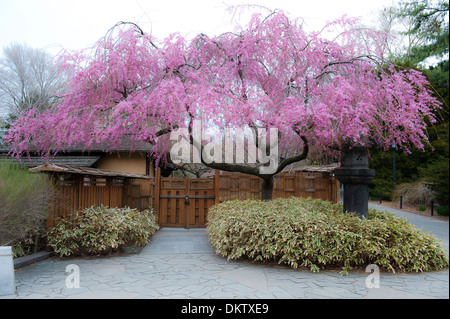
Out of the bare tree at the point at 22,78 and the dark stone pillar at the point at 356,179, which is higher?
the bare tree at the point at 22,78

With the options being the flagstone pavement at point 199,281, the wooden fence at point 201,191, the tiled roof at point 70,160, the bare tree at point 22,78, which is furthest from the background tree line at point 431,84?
the bare tree at point 22,78

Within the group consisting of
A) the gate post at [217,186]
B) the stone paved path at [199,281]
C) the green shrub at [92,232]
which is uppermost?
the gate post at [217,186]

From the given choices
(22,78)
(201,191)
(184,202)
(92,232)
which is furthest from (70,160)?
(22,78)

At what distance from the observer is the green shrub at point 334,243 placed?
521 centimetres

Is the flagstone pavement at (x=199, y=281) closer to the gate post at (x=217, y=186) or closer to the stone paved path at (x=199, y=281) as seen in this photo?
the stone paved path at (x=199, y=281)

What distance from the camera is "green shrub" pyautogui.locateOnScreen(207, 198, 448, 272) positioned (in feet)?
17.1

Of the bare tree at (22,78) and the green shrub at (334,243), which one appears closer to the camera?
the green shrub at (334,243)

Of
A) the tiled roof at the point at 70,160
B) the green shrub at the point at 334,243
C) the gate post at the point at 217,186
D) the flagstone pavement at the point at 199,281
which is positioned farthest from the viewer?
the tiled roof at the point at 70,160

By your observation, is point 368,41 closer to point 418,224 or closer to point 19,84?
point 418,224

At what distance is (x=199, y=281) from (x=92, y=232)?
2732 mm

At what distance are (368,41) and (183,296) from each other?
6371 millimetres

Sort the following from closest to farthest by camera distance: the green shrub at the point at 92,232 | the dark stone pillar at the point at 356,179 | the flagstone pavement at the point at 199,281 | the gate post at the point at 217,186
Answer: the flagstone pavement at the point at 199,281, the green shrub at the point at 92,232, the dark stone pillar at the point at 356,179, the gate post at the point at 217,186

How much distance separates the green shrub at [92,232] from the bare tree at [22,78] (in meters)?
18.4
